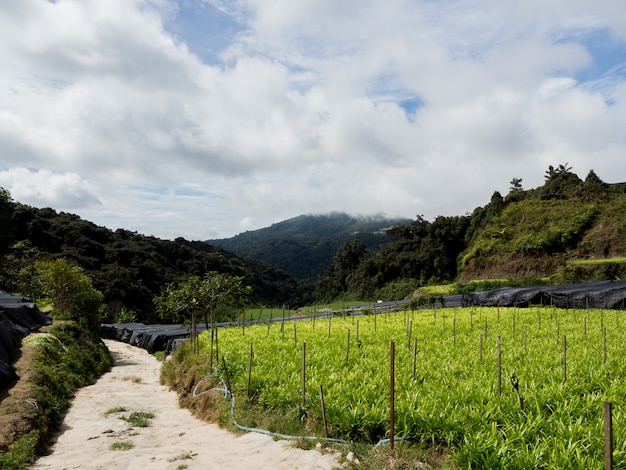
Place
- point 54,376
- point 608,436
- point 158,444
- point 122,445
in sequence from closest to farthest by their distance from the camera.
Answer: point 608,436 → point 122,445 → point 158,444 → point 54,376

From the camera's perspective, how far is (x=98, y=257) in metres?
47.5

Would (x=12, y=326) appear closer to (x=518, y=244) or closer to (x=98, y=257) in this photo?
(x=98, y=257)

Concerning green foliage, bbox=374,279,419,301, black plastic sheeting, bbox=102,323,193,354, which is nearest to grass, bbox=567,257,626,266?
green foliage, bbox=374,279,419,301

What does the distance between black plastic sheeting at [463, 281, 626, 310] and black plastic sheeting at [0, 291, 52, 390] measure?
75.3 feet

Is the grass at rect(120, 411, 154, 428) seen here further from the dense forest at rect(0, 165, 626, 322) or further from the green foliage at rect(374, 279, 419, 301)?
the green foliage at rect(374, 279, 419, 301)

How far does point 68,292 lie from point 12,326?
387 inches

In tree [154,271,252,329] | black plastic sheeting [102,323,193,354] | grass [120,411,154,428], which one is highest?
tree [154,271,252,329]

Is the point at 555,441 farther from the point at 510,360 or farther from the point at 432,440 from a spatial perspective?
the point at 510,360

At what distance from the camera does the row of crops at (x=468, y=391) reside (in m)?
4.74

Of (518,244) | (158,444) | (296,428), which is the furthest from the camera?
(518,244)

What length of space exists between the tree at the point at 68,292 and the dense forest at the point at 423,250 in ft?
14.9

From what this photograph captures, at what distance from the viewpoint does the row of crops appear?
4.74 meters

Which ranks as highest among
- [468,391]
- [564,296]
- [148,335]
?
[564,296]

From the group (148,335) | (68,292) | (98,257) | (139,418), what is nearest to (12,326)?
(139,418)
